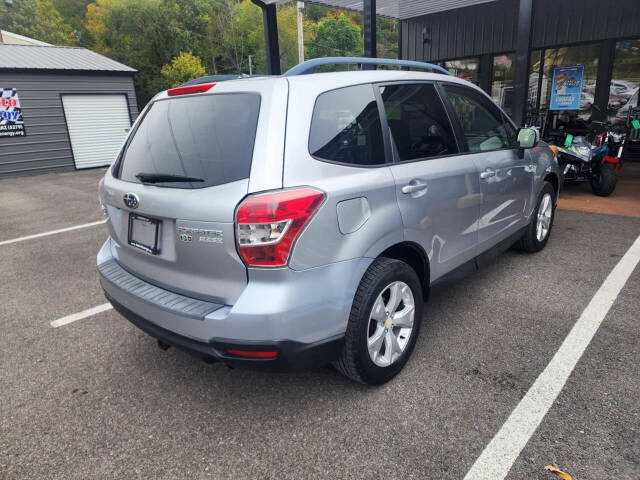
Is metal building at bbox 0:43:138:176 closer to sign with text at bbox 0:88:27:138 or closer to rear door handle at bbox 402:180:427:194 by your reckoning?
sign with text at bbox 0:88:27:138

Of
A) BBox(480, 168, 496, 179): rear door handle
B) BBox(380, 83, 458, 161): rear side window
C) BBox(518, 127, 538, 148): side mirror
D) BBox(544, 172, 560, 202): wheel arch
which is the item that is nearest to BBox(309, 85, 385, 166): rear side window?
BBox(380, 83, 458, 161): rear side window

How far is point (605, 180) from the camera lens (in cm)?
729

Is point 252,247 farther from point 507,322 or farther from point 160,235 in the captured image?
point 507,322

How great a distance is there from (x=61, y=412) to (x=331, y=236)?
181 centimetres

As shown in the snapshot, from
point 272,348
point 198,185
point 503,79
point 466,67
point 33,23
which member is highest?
point 33,23

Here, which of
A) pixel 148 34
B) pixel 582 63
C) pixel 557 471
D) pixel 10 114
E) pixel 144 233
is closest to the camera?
pixel 557 471

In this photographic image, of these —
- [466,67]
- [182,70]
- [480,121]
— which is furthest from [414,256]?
[182,70]

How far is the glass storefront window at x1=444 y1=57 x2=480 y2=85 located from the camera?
1270 centimetres

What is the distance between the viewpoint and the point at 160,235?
2.34 meters

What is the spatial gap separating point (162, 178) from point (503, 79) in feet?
40.2

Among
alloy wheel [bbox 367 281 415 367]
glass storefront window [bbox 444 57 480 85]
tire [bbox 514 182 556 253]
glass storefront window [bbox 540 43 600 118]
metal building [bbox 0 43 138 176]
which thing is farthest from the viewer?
metal building [bbox 0 43 138 176]

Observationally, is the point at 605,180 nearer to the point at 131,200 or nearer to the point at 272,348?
the point at 272,348

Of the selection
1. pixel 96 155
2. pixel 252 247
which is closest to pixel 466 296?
pixel 252 247

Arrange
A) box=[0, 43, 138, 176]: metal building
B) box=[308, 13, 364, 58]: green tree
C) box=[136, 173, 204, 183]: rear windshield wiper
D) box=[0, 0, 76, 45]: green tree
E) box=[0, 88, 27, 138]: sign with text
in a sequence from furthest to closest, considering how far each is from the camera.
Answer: box=[308, 13, 364, 58]: green tree → box=[0, 0, 76, 45]: green tree → box=[0, 43, 138, 176]: metal building → box=[0, 88, 27, 138]: sign with text → box=[136, 173, 204, 183]: rear windshield wiper
